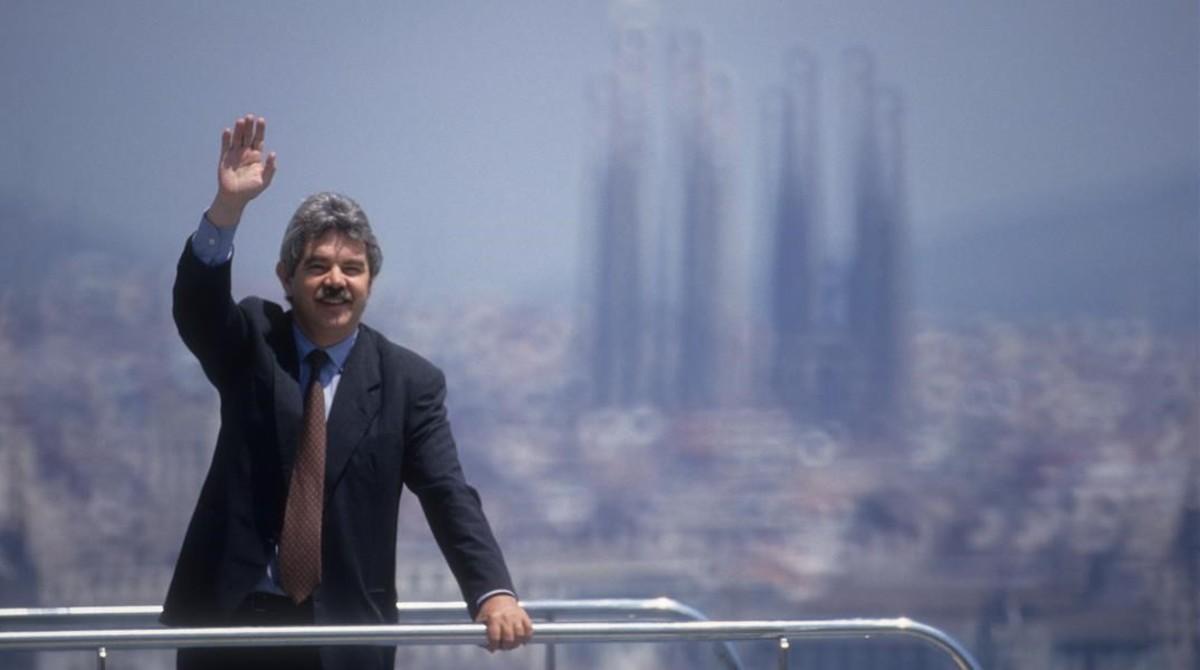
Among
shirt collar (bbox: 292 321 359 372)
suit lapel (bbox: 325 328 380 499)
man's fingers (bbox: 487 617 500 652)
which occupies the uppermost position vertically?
shirt collar (bbox: 292 321 359 372)

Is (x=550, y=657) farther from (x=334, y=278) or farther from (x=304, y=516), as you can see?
(x=334, y=278)

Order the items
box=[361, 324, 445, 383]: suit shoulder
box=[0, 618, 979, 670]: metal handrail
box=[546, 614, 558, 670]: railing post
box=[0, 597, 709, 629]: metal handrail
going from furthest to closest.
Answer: box=[546, 614, 558, 670]: railing post, box=[0, 597, 709, 629]: metal handrail, box=[361, 324, 445, 383]: suit shoulder, box=[0, 618, 979, 670]: metal handrail

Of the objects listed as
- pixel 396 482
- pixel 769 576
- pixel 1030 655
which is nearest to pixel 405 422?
pixel 396 482

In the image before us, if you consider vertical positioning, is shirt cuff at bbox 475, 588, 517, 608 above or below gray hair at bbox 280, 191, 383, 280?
below

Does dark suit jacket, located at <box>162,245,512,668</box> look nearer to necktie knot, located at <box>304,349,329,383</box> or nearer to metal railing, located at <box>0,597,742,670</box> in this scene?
necktie knot, located at <box>304,349,329,383</box>

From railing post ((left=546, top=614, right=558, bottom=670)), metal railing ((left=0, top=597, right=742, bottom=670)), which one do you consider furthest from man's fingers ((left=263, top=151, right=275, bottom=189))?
railing post ((left=546, top=614, right=558, bottom=670))

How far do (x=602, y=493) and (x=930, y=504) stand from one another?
1324 cm

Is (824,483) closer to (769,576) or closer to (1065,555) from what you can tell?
(769,576)

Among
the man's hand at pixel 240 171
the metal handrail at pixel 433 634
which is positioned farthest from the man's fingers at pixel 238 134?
the metal handrail at pixel 433 634

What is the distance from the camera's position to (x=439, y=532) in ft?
10.4

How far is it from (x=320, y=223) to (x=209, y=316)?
9.4 inches

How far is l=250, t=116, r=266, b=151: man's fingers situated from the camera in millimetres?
3068

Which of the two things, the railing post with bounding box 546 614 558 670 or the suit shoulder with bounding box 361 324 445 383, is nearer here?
the suit shoulder with bounding box 361 324 445 383

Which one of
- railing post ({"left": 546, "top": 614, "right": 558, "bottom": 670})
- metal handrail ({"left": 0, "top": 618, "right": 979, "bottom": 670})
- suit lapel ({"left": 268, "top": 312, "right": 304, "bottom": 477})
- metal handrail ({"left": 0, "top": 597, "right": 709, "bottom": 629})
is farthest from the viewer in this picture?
railing post ({"left": 546, "top": 614, "right": 558, "bottom": 670})
